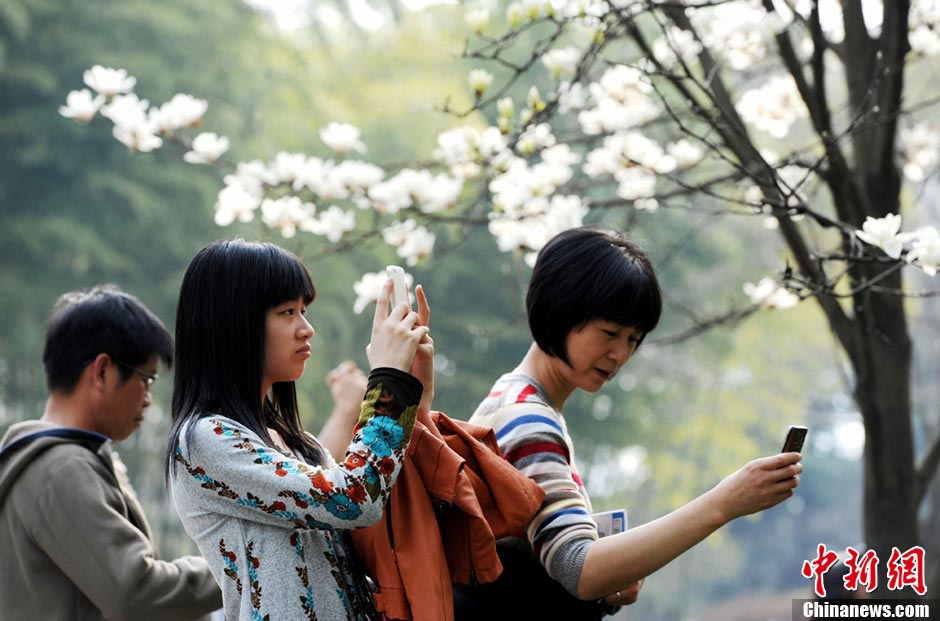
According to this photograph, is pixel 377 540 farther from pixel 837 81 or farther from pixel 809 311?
pixel 809 311

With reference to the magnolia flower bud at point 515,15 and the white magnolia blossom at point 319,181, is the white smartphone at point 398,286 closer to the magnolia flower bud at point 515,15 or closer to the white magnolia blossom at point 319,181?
the magnolia flower bud at point 515,15

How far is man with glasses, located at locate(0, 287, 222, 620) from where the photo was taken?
8.01 feet

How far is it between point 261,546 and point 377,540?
0.59ft

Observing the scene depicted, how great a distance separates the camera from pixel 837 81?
10773mm

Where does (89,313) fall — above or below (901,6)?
below

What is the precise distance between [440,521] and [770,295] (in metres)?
2.24

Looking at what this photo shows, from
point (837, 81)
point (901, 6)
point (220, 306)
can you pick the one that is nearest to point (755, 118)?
point (901, 6)

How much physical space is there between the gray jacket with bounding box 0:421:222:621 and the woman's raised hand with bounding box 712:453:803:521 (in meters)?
1.25

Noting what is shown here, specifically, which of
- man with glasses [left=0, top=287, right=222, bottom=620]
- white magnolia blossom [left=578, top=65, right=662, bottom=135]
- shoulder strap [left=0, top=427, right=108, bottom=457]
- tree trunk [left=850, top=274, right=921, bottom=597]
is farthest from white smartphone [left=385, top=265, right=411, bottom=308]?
white magnolia blossom [left=578, top=65, right=662, bottom=135]

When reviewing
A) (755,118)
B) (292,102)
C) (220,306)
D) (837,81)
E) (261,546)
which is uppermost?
(292,102)

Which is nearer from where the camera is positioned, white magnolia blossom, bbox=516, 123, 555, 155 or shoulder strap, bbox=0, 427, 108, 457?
shoulder strap, bbox=0, 427, 108, 457

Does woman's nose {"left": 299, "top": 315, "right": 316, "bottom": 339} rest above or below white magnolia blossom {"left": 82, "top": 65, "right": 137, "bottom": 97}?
below

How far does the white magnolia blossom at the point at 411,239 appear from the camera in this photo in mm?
4039

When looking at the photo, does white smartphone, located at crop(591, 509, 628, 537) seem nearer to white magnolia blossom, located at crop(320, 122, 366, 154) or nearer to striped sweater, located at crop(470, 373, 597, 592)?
striped sweater, located at crop(470, 373, 597, 592)
